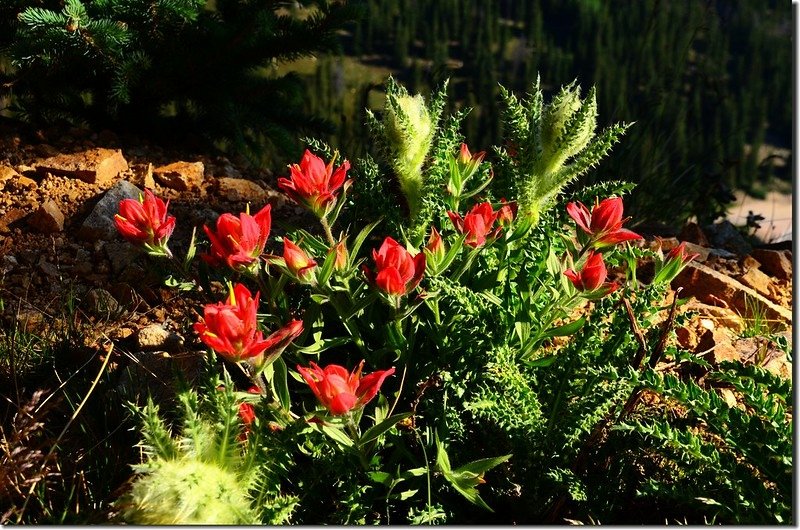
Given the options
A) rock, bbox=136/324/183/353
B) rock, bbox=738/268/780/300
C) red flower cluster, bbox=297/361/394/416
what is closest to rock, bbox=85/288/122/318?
rock, bbox=136/324/183/353

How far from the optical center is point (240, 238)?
5.45 feet

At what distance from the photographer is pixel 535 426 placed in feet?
5.81

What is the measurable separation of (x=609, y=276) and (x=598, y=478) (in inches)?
42.3

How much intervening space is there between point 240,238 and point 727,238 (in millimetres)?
2513

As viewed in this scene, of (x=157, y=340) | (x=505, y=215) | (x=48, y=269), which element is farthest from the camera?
(x=48, y=269)

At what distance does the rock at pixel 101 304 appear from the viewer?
7.72 feet

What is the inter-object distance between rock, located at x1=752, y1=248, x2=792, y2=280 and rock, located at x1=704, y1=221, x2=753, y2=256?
9.4 inches

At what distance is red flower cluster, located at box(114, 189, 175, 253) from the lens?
66.2 inches

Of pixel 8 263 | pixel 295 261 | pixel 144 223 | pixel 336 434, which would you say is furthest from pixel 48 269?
pixel 336 434

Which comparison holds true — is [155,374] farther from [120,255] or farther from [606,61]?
[606,61]

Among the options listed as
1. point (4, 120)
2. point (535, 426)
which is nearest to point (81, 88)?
point (4, 120)

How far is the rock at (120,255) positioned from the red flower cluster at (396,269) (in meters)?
1.22

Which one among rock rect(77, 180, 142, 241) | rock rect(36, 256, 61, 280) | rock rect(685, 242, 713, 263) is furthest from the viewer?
rock rect(685, 242, 713, 263)

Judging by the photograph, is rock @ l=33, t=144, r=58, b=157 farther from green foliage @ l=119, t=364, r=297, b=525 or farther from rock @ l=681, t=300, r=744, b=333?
rock @ l=681, t=300, r=744, b=333
